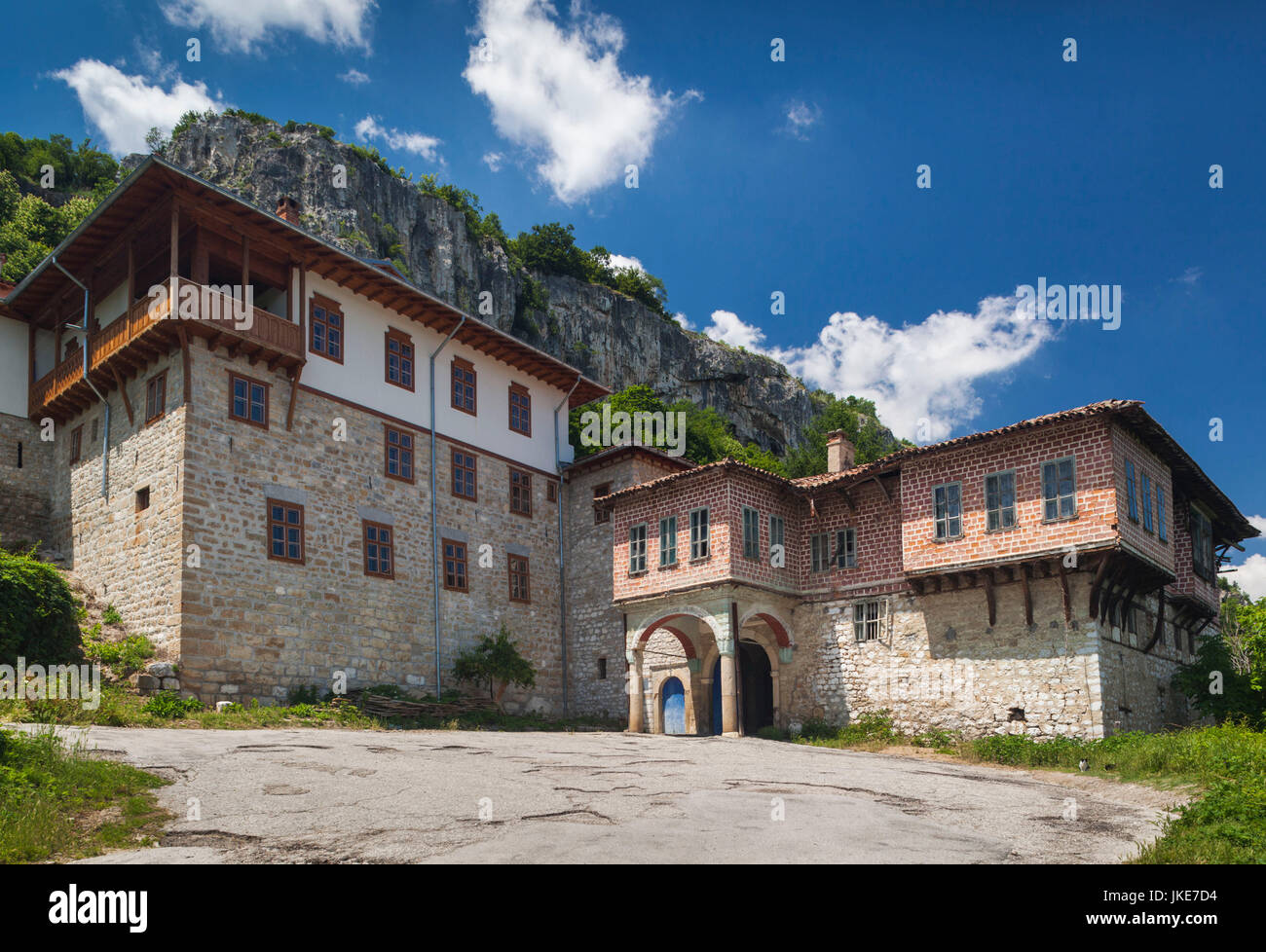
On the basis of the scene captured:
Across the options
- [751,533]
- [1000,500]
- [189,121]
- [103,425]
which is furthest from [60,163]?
[1000,500]

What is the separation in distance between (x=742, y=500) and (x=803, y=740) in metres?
6.33

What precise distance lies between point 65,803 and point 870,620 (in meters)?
19.2

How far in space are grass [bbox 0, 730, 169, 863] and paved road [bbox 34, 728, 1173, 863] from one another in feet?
1.20

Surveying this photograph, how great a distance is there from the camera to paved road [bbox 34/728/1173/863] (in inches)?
351

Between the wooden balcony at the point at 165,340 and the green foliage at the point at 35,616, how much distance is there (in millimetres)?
5535

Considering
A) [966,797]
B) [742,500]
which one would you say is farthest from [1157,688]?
[966,797]

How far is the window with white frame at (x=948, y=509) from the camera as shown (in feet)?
76.2

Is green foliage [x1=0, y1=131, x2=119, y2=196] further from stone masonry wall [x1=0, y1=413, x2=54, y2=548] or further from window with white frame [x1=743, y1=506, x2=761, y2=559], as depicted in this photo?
window with white frame [x1=743, y1=506, x2=761, y2=559]

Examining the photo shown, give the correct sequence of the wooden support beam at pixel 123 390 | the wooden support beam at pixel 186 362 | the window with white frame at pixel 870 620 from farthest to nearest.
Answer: the window with white frame at pixel 870 620 → the wooden support beam at pixel 123 390 → the wooden support beam at pixel 186 362

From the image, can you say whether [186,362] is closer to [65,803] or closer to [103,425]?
[103,425]

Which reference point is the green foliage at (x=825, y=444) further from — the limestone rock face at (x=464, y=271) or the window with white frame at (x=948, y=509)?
the window with white frame at (x=948, y=509)

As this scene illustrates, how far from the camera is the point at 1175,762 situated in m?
17.4

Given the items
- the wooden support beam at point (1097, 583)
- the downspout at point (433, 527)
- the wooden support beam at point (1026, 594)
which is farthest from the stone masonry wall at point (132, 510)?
the wooden support beam at point (1097, 583)
